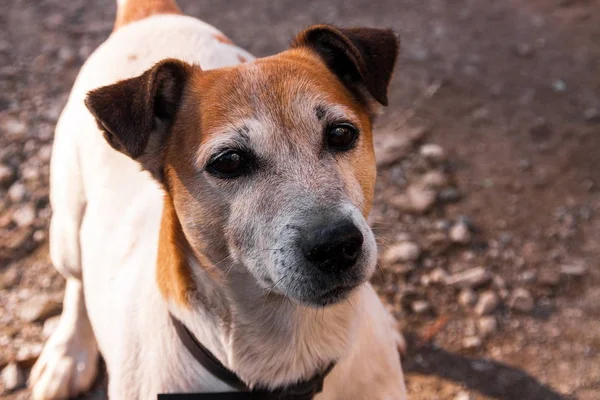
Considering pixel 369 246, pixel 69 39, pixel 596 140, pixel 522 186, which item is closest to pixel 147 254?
pixel 369 246

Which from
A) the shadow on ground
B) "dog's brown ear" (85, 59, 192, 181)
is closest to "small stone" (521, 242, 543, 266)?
the shadow on ground

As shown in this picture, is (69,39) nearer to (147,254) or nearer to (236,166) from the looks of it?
(147,254)

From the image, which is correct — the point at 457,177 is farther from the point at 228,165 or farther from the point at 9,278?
the point at 9,278

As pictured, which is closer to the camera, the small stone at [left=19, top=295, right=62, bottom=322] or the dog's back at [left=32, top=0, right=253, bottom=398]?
the dog's back at [left=32, top=0, right=253, bottom=398]

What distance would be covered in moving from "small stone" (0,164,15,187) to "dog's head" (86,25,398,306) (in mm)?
2625

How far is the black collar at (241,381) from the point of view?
9.11 feet

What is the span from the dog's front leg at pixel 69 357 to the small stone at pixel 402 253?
6.41 ft

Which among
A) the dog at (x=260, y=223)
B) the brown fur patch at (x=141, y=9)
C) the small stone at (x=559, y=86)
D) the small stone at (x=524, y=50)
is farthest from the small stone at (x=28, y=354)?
the small stone at (x=524, y=50)

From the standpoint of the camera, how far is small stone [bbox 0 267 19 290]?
4.45m

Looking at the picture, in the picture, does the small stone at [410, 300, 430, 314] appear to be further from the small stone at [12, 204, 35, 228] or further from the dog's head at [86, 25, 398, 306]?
the small stone at [12, 204, 35, 228]

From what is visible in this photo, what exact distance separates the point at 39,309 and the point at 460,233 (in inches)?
111

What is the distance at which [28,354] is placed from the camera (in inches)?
162

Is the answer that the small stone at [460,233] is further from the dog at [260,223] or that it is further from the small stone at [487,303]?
the dog at [260,223]

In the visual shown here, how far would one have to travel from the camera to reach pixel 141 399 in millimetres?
2941
